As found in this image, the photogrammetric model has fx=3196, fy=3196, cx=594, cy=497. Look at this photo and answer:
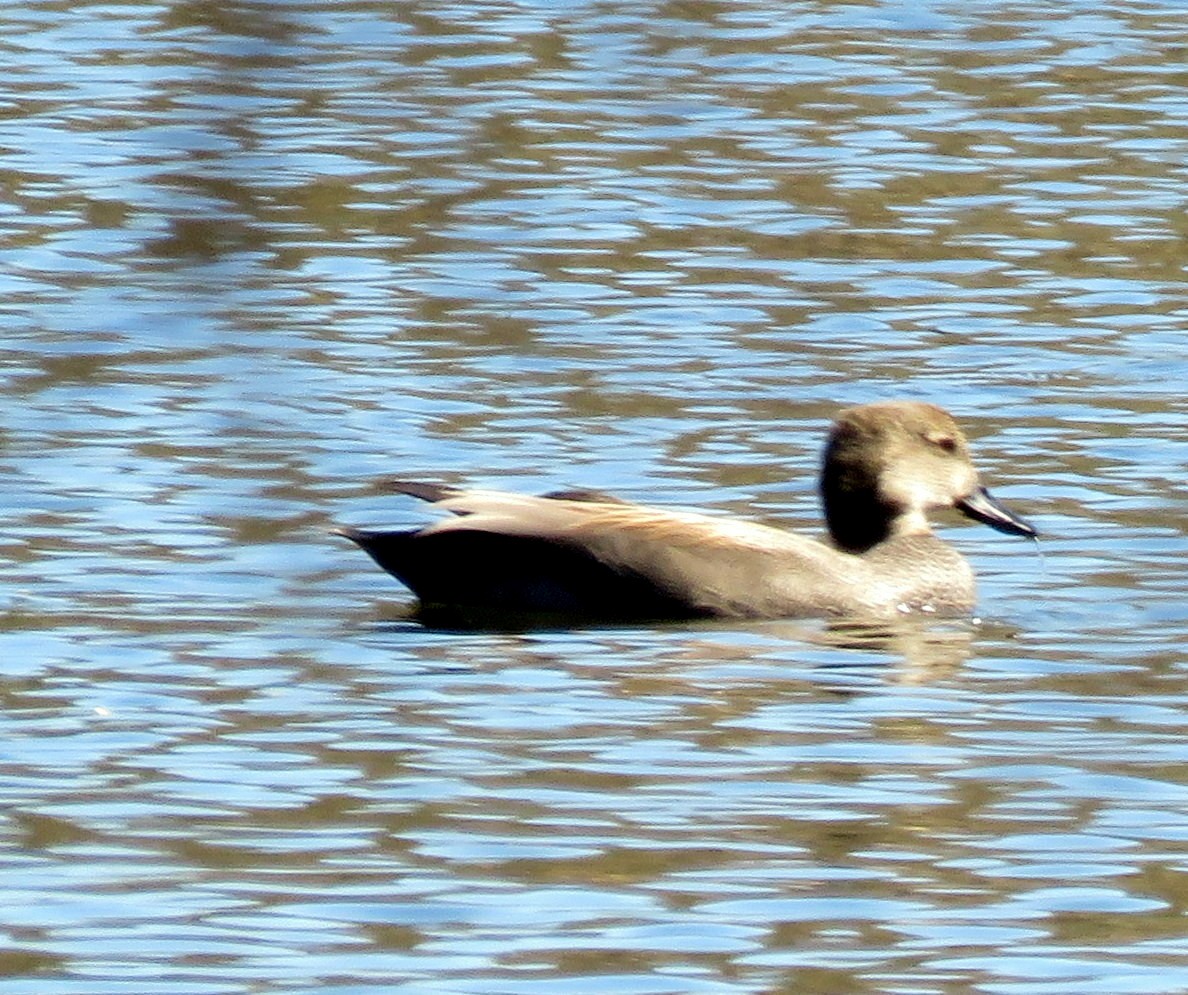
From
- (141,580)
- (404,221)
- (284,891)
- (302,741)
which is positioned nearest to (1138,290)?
(404,221)

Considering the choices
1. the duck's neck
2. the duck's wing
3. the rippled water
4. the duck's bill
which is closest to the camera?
the rippled water

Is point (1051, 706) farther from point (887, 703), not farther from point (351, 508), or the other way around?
point (351, 508)

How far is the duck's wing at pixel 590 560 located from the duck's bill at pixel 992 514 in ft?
2.96

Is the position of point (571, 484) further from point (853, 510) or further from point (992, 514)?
point (992, 514)

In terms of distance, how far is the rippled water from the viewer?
6.11 metres

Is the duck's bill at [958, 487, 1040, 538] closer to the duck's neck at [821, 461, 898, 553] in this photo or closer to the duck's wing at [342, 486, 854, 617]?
the duck's neck at [821, 461, 898, 553]

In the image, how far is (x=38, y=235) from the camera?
15336 mm

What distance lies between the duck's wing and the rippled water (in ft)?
0.52

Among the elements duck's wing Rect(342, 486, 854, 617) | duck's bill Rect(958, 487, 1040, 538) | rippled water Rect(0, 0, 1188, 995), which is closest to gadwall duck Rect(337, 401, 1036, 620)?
duck's wing Rect(342, 486, 854, 617)

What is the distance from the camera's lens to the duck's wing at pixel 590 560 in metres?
9.95

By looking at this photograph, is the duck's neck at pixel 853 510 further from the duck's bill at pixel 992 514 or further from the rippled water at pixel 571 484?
the rippled water at pixel 571 484

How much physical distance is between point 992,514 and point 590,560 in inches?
62.0

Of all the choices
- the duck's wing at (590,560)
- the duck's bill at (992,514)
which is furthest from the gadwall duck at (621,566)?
the duck's bill at (992,514)

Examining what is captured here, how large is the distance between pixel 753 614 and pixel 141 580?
1916 mm
